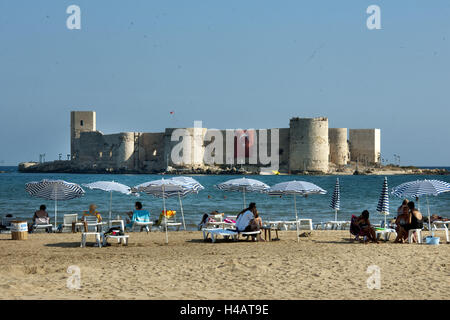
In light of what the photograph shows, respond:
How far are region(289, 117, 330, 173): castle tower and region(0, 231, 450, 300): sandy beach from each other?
4313 centimetres

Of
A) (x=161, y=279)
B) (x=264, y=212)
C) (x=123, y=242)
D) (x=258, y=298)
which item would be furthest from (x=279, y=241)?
(x=264, y=212)

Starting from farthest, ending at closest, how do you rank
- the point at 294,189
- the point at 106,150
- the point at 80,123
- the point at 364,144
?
1. the point at 80,123
2. the point at 106,150
3. the point at 364,144
4. the point at 294,189

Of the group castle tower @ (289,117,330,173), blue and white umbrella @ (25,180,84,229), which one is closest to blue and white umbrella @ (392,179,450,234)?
blue and white umbrella @ (25,180,84,229)

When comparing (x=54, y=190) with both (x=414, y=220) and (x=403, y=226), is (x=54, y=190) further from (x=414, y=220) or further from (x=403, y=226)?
(x=414, y=220)

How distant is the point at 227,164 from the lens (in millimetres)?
62312

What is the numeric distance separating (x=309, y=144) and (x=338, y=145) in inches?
257

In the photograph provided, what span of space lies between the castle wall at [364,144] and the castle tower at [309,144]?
922cm

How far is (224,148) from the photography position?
202 ft

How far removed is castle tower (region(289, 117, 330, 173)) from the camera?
5228 cm

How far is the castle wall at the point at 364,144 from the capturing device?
2444 inches

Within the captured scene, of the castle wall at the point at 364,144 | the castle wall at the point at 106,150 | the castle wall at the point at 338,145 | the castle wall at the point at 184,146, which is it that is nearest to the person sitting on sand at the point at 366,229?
the castle wall at the point at 184,146

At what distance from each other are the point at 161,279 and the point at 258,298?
123cm

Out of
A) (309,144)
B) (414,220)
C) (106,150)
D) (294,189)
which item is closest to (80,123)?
(106,150)
